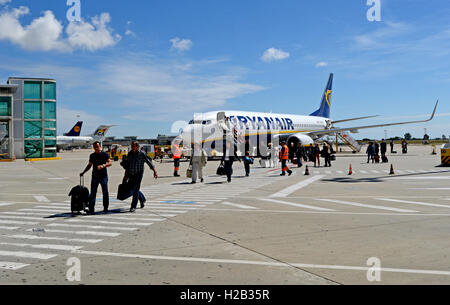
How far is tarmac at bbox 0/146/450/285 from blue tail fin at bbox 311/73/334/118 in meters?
45.2

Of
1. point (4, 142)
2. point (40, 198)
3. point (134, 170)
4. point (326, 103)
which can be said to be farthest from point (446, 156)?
point (4, 142)

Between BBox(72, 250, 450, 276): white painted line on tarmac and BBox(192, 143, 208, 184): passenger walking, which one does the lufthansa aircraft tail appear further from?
BBox(72, 250, 450, 276): white painted line on tarmac

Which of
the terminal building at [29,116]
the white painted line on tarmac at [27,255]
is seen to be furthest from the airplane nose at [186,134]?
the white painted line on tarmac at [27,255]

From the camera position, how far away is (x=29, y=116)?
45062 mm

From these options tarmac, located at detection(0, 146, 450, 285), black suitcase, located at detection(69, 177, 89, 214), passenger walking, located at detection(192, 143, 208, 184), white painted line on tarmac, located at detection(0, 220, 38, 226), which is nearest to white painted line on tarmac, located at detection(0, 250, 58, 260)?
tarmac, located at detection(0, 146, 450, 285)

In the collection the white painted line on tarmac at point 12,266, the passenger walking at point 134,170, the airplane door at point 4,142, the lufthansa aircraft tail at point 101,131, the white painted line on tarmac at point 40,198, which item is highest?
the lufthansa aircraft tail at point 101,131

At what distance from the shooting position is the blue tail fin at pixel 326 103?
5684cm

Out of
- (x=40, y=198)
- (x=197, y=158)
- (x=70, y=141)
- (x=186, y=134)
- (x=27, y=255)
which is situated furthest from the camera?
(x=70, y=141)

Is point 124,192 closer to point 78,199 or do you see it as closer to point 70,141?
point 78,199

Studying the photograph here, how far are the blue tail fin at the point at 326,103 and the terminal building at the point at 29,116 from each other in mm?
34592

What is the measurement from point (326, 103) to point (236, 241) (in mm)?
53283

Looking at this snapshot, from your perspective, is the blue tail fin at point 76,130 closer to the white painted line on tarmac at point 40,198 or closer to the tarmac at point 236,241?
the white painted line on tarmac at point 40,198

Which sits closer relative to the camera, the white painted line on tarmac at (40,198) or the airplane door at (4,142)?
the white painted line on tarmac at (40,198)
